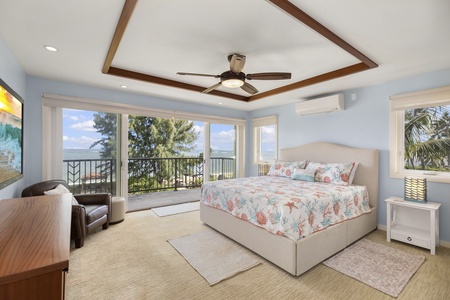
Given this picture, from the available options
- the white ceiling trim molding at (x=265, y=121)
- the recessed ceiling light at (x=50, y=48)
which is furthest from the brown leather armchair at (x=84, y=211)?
the white ceiling trim molding at (x=265, y=121)

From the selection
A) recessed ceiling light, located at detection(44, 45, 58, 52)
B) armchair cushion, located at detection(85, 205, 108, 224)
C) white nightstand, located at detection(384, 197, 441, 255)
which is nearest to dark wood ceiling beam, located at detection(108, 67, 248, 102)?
recessed ceiling light, located at detection(44, 45, 58, 52)

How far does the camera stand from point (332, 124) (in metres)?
3.98

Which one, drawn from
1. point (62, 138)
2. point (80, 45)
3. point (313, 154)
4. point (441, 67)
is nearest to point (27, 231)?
point (80, 45)

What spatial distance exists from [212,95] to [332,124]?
7.90 ft

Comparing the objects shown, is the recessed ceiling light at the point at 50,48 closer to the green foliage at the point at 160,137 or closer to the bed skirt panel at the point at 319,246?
the bed skirt panel at the point at 319,246

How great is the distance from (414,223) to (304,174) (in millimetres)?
1612

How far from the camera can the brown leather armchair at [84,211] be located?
8.43 ft

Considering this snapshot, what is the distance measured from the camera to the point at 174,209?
432cm

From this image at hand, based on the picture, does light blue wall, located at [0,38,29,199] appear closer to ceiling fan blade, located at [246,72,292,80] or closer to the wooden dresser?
the wooden dresser

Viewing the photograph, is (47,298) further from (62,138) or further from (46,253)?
(62,138)

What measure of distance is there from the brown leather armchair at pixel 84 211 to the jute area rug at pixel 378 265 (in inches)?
117

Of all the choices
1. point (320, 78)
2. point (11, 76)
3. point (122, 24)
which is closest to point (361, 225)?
point (320, 78)

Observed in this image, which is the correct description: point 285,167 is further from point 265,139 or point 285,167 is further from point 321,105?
point 265,139

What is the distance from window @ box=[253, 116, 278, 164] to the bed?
3.57 ft
